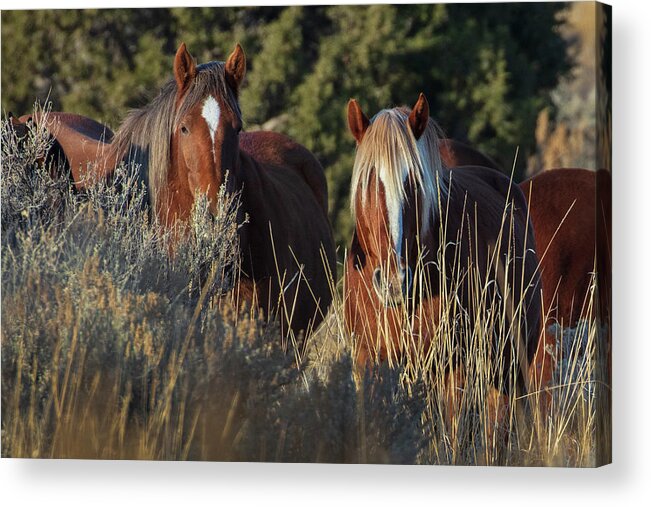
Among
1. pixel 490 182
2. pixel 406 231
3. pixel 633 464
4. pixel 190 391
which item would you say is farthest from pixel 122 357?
pixel 633 464

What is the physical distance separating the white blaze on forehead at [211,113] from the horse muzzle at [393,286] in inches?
45.0

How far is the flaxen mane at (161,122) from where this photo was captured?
7.68 m

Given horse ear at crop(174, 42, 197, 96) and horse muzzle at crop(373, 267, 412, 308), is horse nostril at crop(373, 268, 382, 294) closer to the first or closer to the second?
horse muzzle at crop(373, 267, 412, 308)

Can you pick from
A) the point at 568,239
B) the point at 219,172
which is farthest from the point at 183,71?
the point at 568,239

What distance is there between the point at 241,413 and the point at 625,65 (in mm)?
2606

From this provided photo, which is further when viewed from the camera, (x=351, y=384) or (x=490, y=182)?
(x=490, y=182)

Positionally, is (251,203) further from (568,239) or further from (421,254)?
(568,239)

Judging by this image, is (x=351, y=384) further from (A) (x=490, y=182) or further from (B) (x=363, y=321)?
(A) (x=490, y=182)

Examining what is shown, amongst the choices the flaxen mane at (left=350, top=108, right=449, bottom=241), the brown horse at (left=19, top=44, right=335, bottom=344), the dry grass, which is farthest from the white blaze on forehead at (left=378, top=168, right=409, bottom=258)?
the brown horse at (left=19, top=44, right=335, bottom=344)

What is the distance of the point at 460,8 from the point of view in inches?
297

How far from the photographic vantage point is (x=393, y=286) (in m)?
7.24

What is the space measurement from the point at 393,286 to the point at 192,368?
1.13 meters

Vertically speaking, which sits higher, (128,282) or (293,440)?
(128,282)

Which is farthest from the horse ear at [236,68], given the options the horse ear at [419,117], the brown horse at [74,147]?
the horse ear at [419,117]
